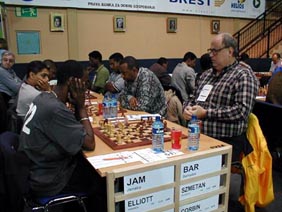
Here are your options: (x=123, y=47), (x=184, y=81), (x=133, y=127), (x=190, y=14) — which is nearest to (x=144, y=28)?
(x=123, y=47)

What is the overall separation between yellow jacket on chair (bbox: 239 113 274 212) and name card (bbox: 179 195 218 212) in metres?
0.43

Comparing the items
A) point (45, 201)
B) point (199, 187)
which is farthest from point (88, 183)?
point (199, 187)

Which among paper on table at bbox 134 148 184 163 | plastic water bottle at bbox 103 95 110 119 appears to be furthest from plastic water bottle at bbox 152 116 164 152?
plastic water bottle at bbox 103 95 110 119

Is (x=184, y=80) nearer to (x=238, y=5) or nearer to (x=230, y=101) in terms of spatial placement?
(x=230, y=101)

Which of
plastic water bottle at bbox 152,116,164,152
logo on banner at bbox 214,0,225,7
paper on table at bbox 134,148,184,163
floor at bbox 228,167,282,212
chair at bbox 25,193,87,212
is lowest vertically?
floor at bbox 228,167,282,212

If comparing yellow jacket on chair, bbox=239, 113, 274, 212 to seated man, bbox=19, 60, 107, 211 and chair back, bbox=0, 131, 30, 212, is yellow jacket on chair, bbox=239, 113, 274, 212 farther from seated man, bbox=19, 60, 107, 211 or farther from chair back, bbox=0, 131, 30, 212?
chair back, bbox=0, 131, 30, 212

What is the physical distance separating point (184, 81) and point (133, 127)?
2.75 meters

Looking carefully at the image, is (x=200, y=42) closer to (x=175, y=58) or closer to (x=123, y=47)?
(x=175, y=58)

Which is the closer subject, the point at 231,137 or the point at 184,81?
the point at 231,137

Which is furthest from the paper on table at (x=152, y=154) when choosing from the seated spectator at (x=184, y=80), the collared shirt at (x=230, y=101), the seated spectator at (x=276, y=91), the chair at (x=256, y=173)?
the seated spectator at (x=184, y=80)

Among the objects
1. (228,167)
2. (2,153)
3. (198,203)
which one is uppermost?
(2,153)

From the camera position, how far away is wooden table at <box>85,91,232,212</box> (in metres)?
1.55

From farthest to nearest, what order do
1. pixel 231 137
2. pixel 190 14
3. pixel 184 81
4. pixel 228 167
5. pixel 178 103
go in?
pixel 190 14 < pixel 184 81 < pixel 178 103 < pixel 231 137 < pixel 228 167

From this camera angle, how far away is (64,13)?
19.9 ft
